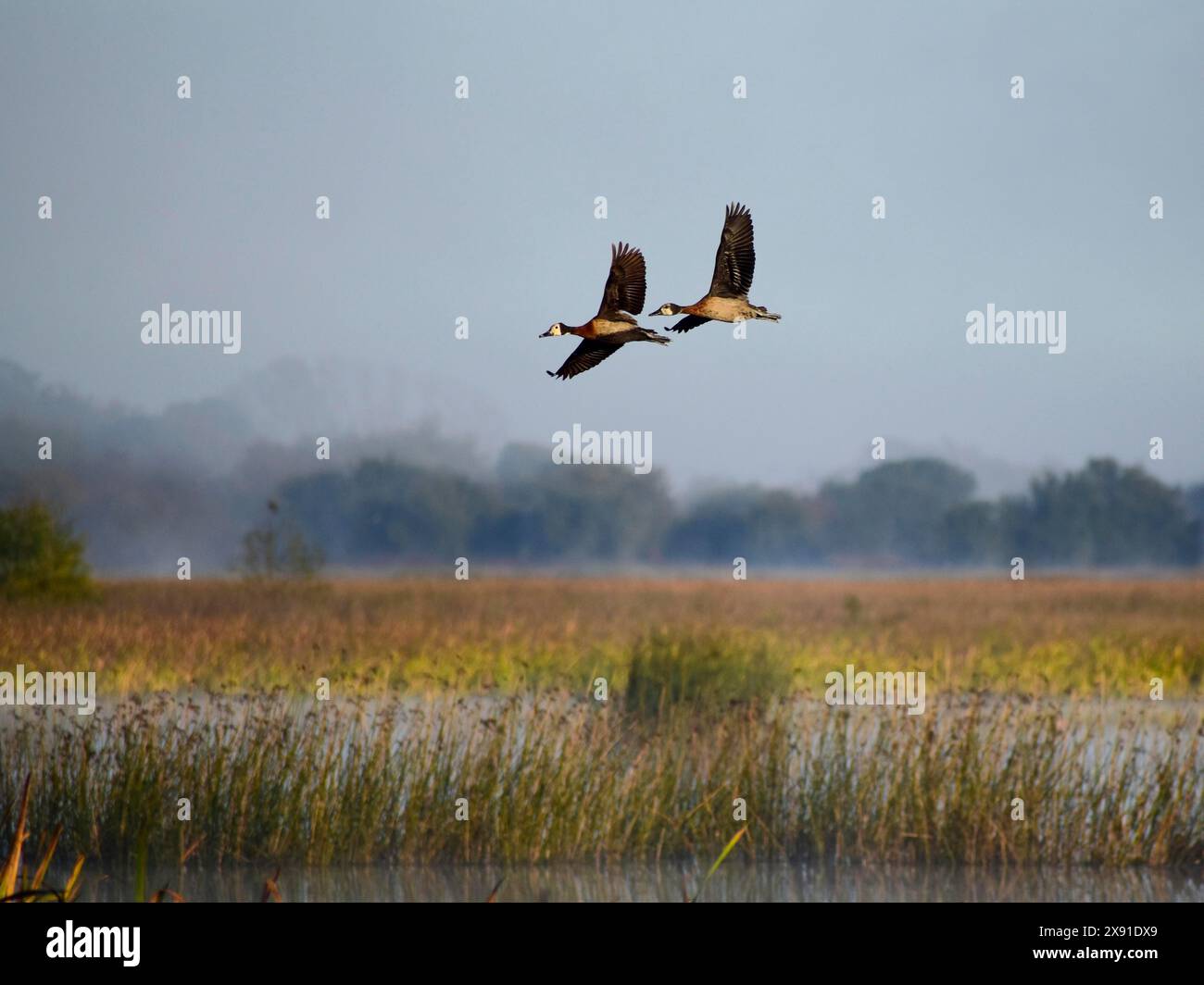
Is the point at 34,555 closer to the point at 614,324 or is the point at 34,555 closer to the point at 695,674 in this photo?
the point at 695,674

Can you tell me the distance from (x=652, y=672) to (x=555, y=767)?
2.21m

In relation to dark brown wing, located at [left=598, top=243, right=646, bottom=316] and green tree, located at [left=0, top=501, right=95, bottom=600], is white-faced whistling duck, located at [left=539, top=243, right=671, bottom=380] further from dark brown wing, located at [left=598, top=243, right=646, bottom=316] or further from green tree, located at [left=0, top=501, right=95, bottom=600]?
green tree, located at [left=0, top=501, right=95, bottom=600]

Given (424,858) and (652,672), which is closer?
(424,858)

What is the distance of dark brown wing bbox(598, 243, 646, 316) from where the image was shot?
106 inches

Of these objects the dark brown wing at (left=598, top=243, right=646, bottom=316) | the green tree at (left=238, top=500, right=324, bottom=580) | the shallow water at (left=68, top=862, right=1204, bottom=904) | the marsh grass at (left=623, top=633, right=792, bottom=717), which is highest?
the dark brown wing at (left=598, top=243, right=646, bottom=316)

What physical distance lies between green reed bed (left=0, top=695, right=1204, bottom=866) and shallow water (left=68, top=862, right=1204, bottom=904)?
0.07 meters

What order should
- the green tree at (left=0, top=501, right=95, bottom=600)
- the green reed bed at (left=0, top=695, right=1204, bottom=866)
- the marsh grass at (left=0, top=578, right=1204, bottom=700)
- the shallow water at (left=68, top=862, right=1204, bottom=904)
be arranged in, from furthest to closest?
the green tree at (left=0, top=501, right=95, bottom=600) < the marsh grass at (left=0, top=578, right=1204, bottom=700) < the green reed bed at (left=0, top=695, right=1204, bottom=866) < the shallow water at (left=68, top=862, right=1204, bottom=904)

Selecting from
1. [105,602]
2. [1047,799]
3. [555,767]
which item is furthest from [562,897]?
[105,602]

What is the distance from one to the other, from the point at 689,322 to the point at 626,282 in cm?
15

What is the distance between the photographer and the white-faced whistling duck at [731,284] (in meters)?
2.68

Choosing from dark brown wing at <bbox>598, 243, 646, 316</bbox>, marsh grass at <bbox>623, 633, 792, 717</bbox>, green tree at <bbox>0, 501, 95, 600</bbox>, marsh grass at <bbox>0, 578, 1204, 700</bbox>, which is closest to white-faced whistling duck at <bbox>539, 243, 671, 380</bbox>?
dark brown wing at <bbox>598, 243, 646, 316</bbox>

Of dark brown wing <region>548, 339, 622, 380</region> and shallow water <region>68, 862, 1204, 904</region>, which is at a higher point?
dark brown wing <region>548, 339, 622, 380</region>

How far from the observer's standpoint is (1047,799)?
6.63 meters
